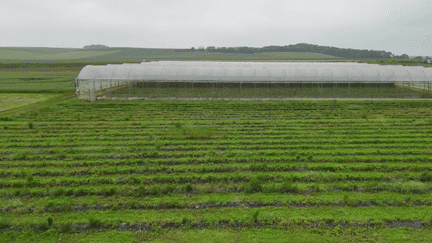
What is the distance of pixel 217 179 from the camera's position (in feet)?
38.6

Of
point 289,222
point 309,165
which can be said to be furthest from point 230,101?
point 289,222

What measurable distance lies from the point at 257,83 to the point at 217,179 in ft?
77.5

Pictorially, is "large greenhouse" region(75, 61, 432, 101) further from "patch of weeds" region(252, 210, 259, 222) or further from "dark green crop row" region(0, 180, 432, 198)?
"patch of weeds" region(252, 210, 259, 222)

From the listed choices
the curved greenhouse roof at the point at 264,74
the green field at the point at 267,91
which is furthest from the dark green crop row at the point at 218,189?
the curved greenhouse roof at the point at 264,74

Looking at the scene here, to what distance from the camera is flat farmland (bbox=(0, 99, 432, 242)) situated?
8.60 meters

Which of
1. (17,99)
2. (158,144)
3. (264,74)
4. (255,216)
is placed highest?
(264,74)

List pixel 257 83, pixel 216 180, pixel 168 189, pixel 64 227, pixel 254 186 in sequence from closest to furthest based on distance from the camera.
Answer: pixel 64 227 < pixel 168 189 < pixel 254 186 < pixel 216 180 < pixel 257 83

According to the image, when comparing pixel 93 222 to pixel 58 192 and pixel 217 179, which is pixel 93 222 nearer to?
pixel 58 192

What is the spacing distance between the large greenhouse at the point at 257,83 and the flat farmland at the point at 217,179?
11.0 m

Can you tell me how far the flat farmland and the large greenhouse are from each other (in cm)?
1102

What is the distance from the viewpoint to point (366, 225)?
8.66 m

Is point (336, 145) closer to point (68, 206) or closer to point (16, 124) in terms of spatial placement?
point (68, 206)

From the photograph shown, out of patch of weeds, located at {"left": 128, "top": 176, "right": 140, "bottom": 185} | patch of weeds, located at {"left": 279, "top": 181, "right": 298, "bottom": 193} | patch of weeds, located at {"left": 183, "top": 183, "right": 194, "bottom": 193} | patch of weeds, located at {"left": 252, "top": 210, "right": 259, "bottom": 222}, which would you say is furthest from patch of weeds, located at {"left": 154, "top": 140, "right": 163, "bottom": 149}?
patch of weeds, located at {"left": 252, "top": 210, "right": 259, "bottom": 222}

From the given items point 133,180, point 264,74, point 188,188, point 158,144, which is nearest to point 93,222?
point 133,180
